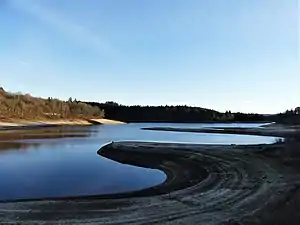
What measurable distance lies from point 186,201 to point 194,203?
1.45 ft

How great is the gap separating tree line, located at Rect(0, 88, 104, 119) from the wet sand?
10606cm

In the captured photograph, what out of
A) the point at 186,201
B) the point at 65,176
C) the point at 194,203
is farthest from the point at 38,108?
the point at 194,203

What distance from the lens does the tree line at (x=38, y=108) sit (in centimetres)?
13012

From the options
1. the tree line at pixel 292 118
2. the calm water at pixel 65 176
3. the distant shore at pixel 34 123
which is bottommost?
the calm water at pixel 65 176

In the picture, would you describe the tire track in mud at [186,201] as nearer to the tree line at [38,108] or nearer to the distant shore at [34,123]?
the distant shore at [34,123]

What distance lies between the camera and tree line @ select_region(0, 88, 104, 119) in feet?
427

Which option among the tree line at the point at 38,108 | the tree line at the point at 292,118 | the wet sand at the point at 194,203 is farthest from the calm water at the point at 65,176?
the tree line at the point at 38,108

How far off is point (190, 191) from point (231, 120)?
18281 cm

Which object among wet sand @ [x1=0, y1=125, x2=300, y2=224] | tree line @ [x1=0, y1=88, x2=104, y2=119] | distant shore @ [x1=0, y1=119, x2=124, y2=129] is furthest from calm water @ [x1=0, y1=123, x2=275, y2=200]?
tree line @ [x1=0, y1=88, x2=104, y2=119]

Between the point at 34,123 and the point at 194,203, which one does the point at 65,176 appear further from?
the point at 34,123

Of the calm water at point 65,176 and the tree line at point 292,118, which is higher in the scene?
the tree line at point 292,118

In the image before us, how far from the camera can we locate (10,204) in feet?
47.6

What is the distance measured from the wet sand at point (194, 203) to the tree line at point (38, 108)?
10606 cm

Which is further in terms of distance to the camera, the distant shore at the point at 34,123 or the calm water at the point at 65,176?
the distant shore at the point at 34,123
